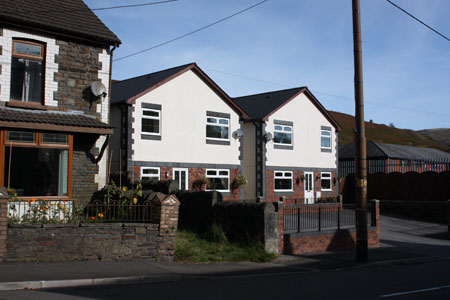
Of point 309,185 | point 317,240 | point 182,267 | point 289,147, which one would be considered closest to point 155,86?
point 289,147

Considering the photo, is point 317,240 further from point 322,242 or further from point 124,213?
point 124,213

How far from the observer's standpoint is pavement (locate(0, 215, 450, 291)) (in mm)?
8969

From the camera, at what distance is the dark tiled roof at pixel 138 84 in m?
22.3

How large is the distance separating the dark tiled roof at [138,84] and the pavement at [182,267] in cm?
1161

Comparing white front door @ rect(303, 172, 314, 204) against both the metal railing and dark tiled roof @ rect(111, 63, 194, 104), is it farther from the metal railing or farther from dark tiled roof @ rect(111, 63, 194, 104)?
the metal railing

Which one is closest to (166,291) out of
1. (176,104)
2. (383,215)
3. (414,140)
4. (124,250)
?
(124,250)

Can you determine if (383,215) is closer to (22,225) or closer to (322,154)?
(322,154)

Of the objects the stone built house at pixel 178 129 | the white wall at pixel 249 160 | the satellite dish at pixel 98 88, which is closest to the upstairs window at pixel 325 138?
the white wall at pixel 249 160

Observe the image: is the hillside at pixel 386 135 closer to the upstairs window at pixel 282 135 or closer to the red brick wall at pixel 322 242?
the upstairs window at pixel 282 135

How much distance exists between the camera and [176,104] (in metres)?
23.2

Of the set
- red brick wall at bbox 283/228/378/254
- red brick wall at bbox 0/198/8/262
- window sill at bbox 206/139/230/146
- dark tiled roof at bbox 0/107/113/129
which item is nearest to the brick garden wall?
red brick wall at bbox 283/228/378/254

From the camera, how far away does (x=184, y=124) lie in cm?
2342

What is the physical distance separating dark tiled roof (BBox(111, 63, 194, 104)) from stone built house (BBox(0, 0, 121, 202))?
578 centimetres

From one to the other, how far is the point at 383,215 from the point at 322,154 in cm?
594
